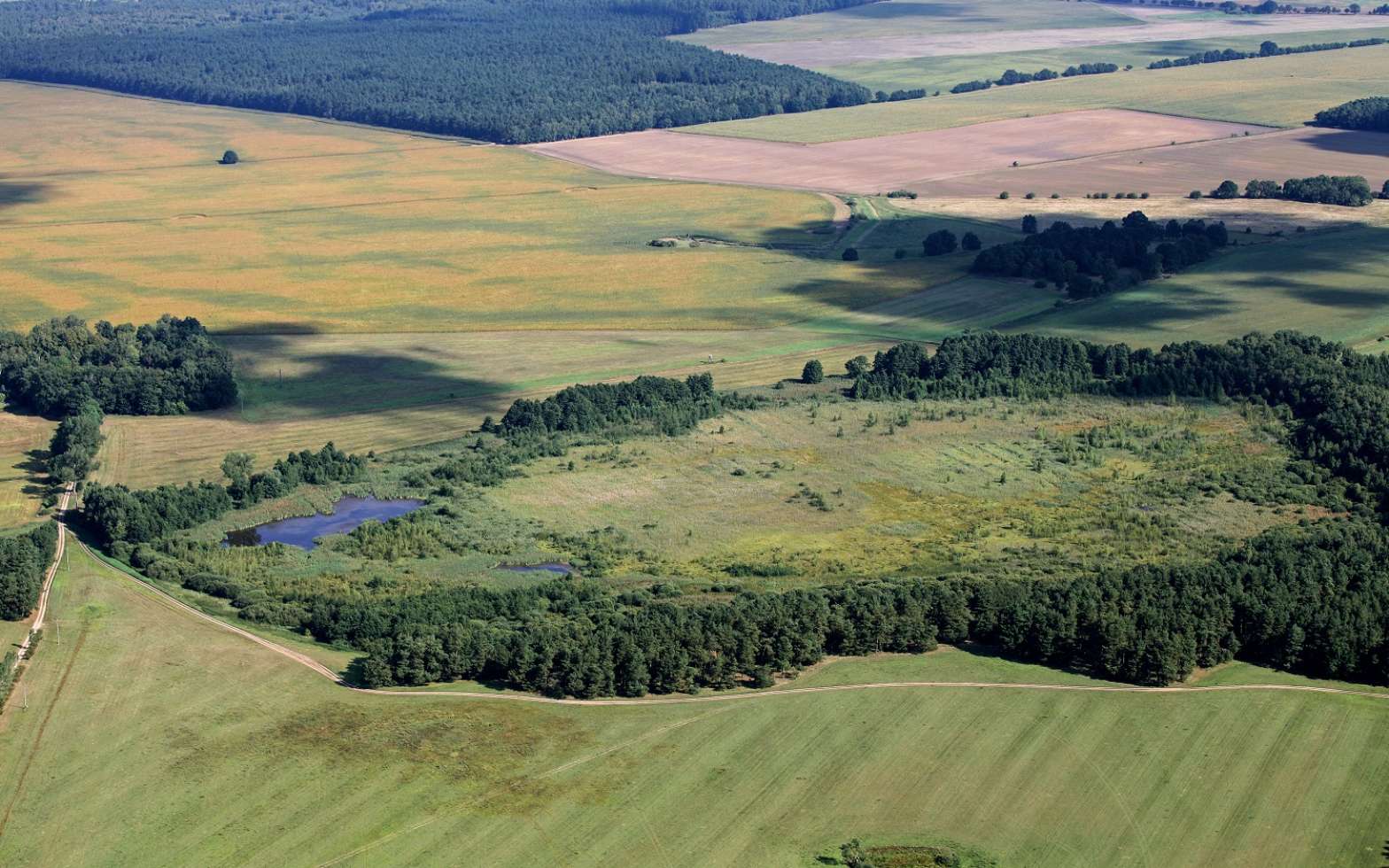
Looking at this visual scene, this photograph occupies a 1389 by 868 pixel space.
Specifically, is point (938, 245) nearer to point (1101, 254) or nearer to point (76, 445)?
point (1101, 254)

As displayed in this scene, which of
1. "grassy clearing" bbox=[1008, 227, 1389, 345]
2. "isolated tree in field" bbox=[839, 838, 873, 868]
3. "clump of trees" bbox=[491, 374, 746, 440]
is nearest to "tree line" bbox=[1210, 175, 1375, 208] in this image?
"grassy clearing" bbox=[1008, 227, 1389, 345]

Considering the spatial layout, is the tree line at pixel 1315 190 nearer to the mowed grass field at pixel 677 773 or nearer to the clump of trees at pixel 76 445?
the mowed grass field at pixel 677 773

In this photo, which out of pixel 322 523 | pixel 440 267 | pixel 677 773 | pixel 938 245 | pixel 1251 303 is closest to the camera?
pixel 677 773

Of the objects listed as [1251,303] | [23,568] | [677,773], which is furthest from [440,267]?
[677,773]

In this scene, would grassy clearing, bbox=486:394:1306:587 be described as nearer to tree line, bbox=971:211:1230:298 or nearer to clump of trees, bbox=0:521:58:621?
clump of trees, bbox=0:521:58:621

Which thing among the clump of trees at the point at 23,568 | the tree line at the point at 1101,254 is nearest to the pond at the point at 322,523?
the clump of trees at the point at 23,568
